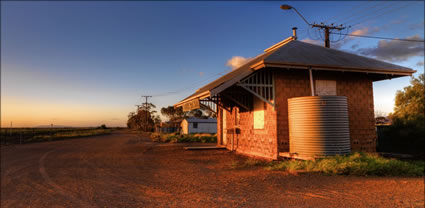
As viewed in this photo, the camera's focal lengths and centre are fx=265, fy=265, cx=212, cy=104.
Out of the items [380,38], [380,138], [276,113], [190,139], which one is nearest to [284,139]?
[276,113]

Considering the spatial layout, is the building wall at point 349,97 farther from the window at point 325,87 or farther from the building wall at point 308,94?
the window at point 325,87

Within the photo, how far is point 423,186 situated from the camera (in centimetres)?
717

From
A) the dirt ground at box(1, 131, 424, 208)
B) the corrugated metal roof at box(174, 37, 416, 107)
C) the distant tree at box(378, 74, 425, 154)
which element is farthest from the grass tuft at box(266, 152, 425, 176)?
the distant tree at box(378, 74, 425, 154)

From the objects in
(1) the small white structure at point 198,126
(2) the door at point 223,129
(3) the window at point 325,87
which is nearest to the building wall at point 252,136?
(2) the door at point 223,129

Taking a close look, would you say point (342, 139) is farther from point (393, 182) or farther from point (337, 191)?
point (337, 191)

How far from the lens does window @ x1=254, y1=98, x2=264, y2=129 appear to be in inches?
487

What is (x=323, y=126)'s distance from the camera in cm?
953

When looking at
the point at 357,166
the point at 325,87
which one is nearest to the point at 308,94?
the point at 325,87

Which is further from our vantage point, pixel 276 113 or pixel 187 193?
pixel 276 113

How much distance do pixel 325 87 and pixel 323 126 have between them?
2985 mm

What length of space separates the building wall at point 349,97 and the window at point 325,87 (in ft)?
0.60

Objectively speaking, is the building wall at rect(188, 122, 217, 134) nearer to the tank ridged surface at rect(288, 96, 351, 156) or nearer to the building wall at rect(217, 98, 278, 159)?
the building wall at rect(217, 98, 278, 159)

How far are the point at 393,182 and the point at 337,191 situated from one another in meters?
2.28

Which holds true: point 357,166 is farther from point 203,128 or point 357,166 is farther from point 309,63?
point 203,128
